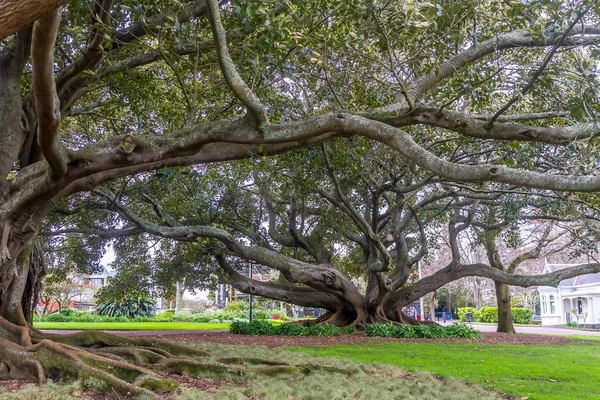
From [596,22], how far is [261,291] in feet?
39.3

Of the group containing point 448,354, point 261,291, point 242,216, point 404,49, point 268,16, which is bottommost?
point 448,354

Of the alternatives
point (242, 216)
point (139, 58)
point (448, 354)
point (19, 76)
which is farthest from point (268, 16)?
point (242, 216)

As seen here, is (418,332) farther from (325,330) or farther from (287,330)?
(287,330)

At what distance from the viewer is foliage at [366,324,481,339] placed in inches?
561

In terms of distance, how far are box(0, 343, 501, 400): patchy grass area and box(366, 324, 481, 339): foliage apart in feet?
23.9

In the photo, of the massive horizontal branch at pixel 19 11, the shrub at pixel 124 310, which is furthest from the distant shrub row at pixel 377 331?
the shrub at pixel 124 310

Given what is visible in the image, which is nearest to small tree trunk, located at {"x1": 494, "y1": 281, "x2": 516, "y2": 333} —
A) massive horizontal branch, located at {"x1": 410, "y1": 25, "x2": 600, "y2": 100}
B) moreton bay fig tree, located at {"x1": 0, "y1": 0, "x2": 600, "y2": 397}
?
moreton bay fig tree, located at {"x1": 0, "y1": 0, "x2": 600, "y2": 397}

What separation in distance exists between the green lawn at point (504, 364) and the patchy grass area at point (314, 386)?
67 cm

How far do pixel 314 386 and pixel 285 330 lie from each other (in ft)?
34.4

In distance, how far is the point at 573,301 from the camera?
Answer: 116 feet

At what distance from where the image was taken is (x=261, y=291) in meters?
16.5

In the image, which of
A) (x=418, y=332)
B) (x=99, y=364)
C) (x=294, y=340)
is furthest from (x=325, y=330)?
(x=99, y=364)

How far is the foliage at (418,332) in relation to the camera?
46.8 feet

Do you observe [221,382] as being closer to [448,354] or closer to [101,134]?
[448,354]
